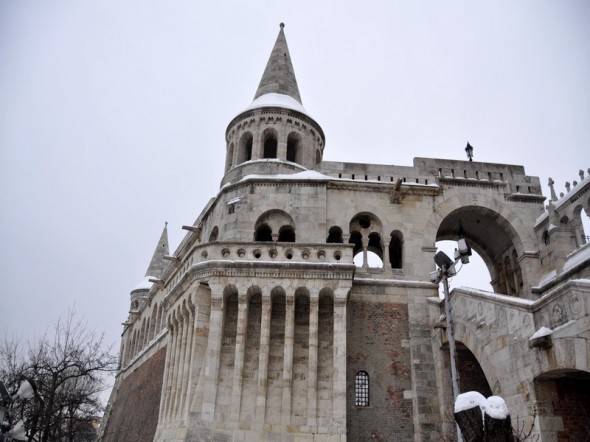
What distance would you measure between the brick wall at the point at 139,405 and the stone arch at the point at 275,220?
10.9 metres

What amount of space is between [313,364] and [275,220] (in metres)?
6.21

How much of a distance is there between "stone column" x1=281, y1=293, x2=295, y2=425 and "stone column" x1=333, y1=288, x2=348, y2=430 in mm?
1408

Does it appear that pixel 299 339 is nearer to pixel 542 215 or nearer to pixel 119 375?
pixel 542 215

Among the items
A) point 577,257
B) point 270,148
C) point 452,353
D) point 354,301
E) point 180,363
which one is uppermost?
point 270,148

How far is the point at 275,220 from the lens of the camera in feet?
68.5

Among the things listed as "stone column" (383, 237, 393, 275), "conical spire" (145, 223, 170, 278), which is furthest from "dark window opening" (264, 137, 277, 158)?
"conical spire" (145, 223, 170, 278)

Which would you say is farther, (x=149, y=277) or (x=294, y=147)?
(x=149, y=277)

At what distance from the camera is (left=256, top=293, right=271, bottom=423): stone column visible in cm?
1647

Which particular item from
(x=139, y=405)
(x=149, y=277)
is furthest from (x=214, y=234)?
(x=149, y=277)

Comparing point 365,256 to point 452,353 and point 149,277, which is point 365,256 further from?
point 149,277

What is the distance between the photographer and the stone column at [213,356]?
16.5 meters

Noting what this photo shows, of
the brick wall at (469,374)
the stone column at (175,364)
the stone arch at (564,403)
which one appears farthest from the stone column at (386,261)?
the stone arch at (564,403)

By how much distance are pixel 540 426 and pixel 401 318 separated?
806cm

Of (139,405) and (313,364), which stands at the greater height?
(139,405)
